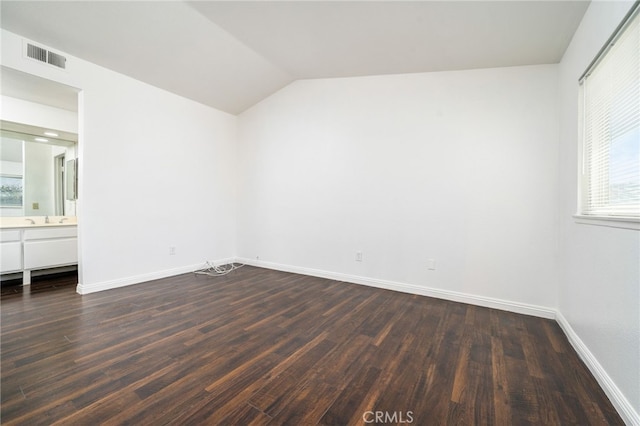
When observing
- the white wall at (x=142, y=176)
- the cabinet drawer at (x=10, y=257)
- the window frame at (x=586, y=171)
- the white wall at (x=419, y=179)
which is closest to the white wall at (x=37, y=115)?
the white wall at (x=142, y=176)

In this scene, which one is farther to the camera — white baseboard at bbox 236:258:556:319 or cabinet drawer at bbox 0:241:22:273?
cabinet drawer at bbox 0:241:22:273

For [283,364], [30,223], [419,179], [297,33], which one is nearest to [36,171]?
[30,223]

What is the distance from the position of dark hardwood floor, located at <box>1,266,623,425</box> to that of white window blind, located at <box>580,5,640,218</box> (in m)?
1.19

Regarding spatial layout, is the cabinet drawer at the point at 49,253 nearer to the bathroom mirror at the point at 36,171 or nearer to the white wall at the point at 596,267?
the bathroom mirror at the point at 36,171

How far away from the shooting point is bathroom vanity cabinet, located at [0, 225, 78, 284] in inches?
141

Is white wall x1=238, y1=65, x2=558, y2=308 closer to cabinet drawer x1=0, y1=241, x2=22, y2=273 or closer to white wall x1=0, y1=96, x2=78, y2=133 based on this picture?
white wall x1=0, y1=96, x2=78, y2=133

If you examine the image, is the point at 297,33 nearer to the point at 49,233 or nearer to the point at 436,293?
the point at 436,293

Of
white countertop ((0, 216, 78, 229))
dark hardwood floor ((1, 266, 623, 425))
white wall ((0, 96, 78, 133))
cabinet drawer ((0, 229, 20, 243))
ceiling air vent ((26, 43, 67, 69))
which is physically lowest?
dark hardwood floor ((1, 266, 623, 425))

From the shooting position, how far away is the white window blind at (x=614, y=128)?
1.59m

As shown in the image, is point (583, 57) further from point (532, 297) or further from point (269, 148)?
point (269, 148)

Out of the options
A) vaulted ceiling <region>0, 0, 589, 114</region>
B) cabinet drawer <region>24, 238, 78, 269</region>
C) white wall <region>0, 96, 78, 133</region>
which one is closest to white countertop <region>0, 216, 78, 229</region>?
cabinet drawer <region>24, 238, 78, 269</region>

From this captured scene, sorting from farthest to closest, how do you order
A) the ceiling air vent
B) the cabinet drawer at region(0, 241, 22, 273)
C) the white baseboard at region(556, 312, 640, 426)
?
the cabinet drawer at region(0, 241, 22, 273) < the ceiling air vent < the white baseboard at region(556, 312, 640, 426)

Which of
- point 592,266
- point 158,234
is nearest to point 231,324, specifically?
point 158,234

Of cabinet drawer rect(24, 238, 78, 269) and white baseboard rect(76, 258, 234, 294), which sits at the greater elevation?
cabinet drawer rect(24, 238, 78, 269)
